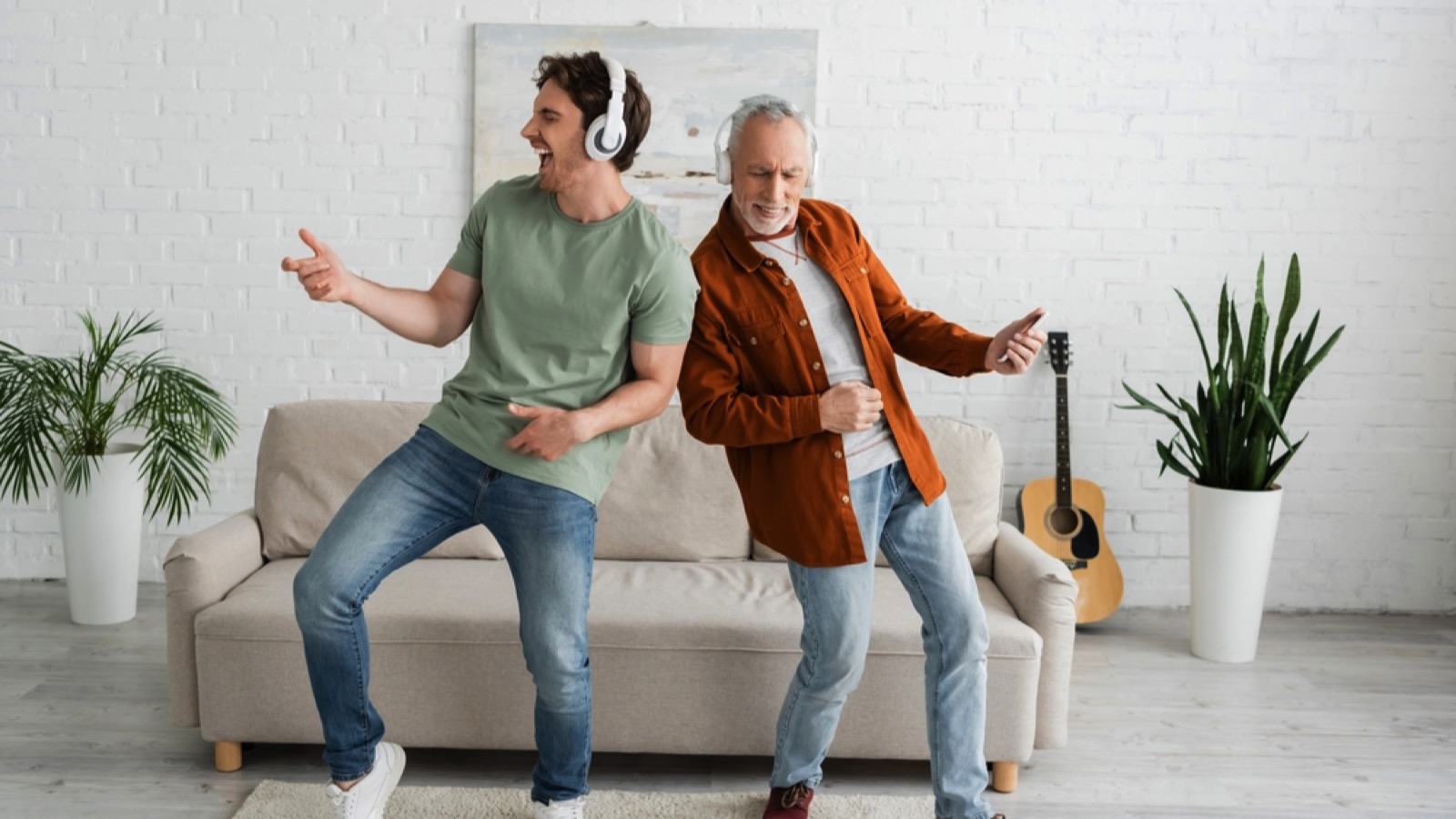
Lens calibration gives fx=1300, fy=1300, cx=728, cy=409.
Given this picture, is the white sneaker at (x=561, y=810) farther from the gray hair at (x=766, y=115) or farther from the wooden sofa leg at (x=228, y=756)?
the gray hair at (x=766, y=115)

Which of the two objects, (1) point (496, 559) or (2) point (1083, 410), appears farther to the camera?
(2) point (1083, 410)

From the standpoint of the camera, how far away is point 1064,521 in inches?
169

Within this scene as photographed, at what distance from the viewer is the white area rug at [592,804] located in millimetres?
2709

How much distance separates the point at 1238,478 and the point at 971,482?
3.28 ft

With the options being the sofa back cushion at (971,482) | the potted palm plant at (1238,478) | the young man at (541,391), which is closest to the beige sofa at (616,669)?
the sofa back cushion at (971,482)

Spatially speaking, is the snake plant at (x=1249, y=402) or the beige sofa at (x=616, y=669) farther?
the snake plant at (x=1249, y=402)

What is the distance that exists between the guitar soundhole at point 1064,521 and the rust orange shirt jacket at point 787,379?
6.34 feet

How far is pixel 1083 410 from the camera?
14.7 ft

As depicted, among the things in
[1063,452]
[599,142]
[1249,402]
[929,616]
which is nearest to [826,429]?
[929,616]

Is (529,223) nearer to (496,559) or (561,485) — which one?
(561,485)

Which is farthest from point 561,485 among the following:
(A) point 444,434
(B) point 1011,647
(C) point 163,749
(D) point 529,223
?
(C) point 163,749

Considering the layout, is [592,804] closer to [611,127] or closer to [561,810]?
[561,810]

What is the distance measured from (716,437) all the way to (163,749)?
1.65 meters

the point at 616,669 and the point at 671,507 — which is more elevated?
the point at 671,507
